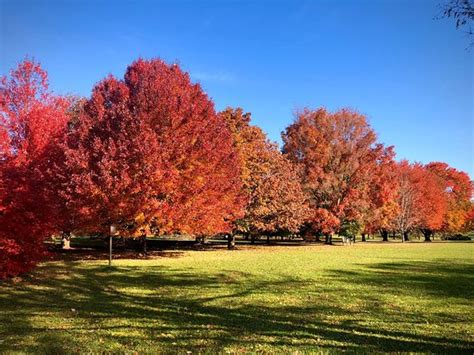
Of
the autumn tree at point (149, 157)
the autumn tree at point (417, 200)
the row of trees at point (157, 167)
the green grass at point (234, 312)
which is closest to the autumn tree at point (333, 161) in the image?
the row of trees at point (157, 167)

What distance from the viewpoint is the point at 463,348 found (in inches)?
268

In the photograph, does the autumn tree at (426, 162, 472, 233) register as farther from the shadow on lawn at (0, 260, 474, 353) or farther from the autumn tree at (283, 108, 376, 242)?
the shadow on lawn at (0, 260, 474, 353)

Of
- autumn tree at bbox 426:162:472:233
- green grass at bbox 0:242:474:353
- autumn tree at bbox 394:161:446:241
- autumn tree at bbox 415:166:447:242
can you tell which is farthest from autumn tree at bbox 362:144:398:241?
green grass at bbox 0:242:474:353

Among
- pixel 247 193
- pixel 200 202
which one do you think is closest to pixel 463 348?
pixel 200 202

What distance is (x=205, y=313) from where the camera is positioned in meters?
9.39

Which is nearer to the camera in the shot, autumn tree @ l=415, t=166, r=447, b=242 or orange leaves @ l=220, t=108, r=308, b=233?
orange leaves @ l=220, t=108, r=308, b=233

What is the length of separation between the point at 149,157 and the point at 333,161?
31.5m

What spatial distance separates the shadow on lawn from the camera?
710 centimetres

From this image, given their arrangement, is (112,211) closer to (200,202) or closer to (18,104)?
(200,202)

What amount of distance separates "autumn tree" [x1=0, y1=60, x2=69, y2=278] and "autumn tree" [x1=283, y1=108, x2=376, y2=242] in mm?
34122

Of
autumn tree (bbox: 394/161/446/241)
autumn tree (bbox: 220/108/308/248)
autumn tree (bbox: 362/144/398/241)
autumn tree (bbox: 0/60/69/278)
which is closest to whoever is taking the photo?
autumn tree (bbox: 0/60/69/278)

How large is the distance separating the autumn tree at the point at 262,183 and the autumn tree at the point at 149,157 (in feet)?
33.3

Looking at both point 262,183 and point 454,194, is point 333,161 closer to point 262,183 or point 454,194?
point 262,183

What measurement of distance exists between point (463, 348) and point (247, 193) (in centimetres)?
3002
